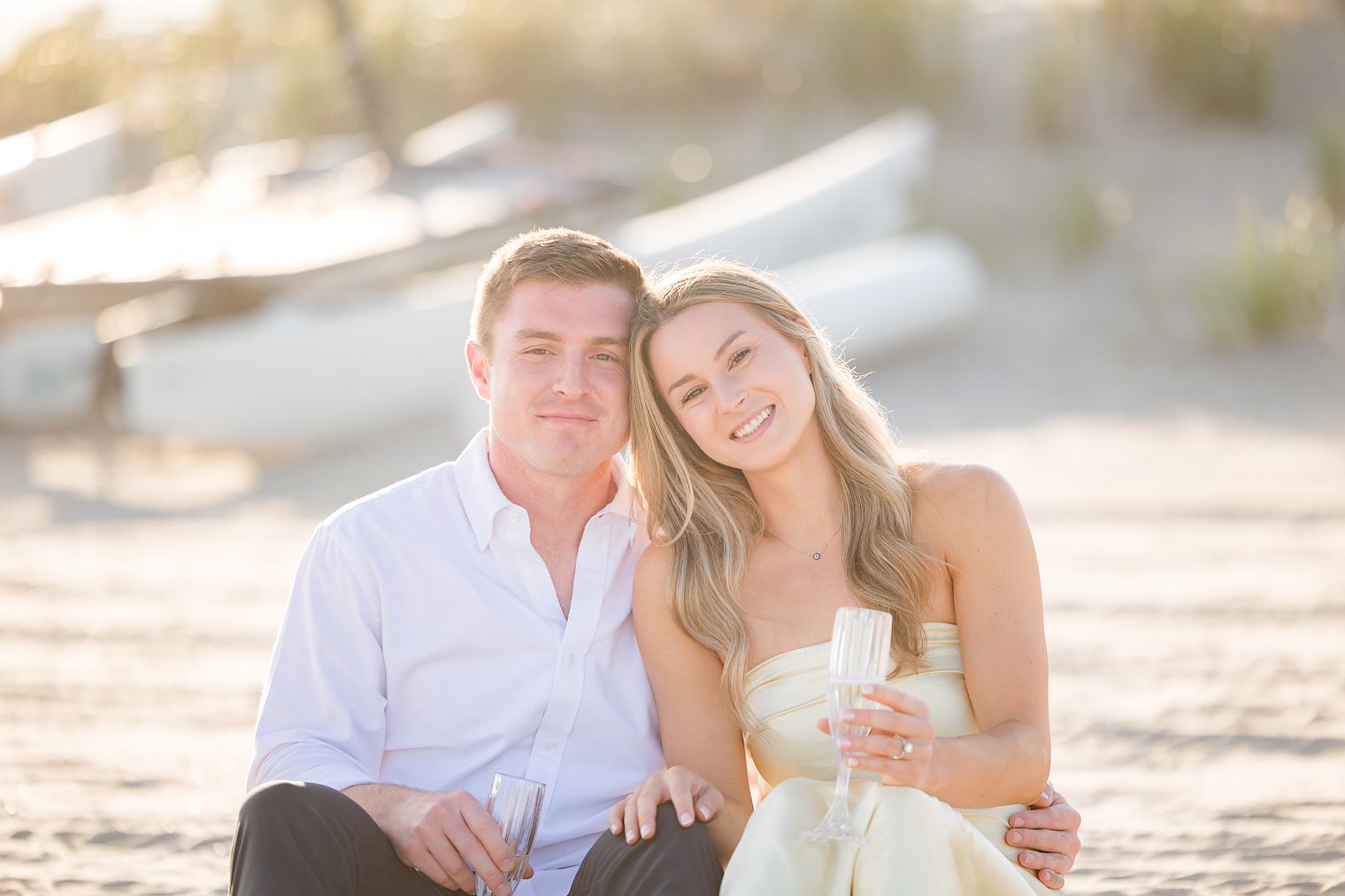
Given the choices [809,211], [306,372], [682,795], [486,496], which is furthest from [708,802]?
[809,211]

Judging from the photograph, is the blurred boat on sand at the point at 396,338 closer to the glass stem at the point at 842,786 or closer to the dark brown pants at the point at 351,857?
the dark brown pants at the point at 351,857

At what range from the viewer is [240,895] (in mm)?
2254

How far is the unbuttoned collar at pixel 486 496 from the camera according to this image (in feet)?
9.37

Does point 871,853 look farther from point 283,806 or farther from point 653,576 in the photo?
point 283,806

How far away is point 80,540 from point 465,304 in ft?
9.46

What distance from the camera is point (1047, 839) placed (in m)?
2.66

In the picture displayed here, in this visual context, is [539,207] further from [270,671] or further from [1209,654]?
[270,671]

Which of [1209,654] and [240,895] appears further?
[1209,654]

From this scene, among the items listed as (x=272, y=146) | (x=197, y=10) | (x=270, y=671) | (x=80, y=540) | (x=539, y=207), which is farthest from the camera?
(x=197, y=10)

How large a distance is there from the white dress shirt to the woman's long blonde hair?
0.19 metres

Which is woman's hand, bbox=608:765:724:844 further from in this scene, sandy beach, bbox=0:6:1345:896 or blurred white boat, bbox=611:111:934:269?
blurred white boat, bbox=611:111:934:269

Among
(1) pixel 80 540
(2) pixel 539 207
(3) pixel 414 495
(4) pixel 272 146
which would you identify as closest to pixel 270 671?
(3) pixel 414 495

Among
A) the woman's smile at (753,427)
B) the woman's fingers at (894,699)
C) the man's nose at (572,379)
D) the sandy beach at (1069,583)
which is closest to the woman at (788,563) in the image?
the woman's smile at (753,427)

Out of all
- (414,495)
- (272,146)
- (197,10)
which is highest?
(197,10)
